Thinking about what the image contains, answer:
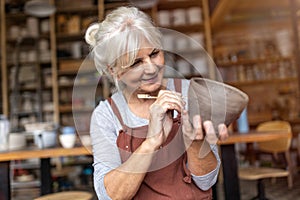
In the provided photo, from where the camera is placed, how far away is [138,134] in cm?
88

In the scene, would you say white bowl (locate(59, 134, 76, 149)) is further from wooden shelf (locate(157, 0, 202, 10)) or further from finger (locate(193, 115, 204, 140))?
wooden shelf (locate(157, 0, 202, 10))

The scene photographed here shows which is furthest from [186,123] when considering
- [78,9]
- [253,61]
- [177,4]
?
[253,61]

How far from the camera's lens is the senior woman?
2.52 ft

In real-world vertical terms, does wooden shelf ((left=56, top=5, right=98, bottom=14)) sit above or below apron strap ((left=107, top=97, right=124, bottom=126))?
above

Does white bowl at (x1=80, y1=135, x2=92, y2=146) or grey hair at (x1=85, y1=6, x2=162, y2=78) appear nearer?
grey hair at (x1=85, y1=6, x2=162, y2=78)

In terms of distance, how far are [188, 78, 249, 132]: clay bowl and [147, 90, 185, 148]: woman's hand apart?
0.08 m

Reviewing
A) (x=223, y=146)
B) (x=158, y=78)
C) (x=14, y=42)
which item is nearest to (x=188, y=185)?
(x=158, y=78)

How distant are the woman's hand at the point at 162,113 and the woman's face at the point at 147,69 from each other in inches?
4.4

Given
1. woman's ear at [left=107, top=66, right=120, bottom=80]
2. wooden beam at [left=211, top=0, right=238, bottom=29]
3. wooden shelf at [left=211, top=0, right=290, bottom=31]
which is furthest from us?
wooden shelf at [left=211, top=0, right=290, bottom=31]

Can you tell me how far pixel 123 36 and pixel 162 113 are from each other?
10.1 inches

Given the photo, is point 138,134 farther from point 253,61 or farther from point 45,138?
point 253,61

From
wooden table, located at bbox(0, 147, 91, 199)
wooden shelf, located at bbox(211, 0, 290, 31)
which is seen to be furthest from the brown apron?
wooden shelf, located at bbox(211, 0, 290, 31)

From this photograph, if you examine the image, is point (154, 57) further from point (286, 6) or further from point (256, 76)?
point (286, 6)

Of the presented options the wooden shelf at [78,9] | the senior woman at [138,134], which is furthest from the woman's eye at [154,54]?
the wooden shelf at [78,9]
